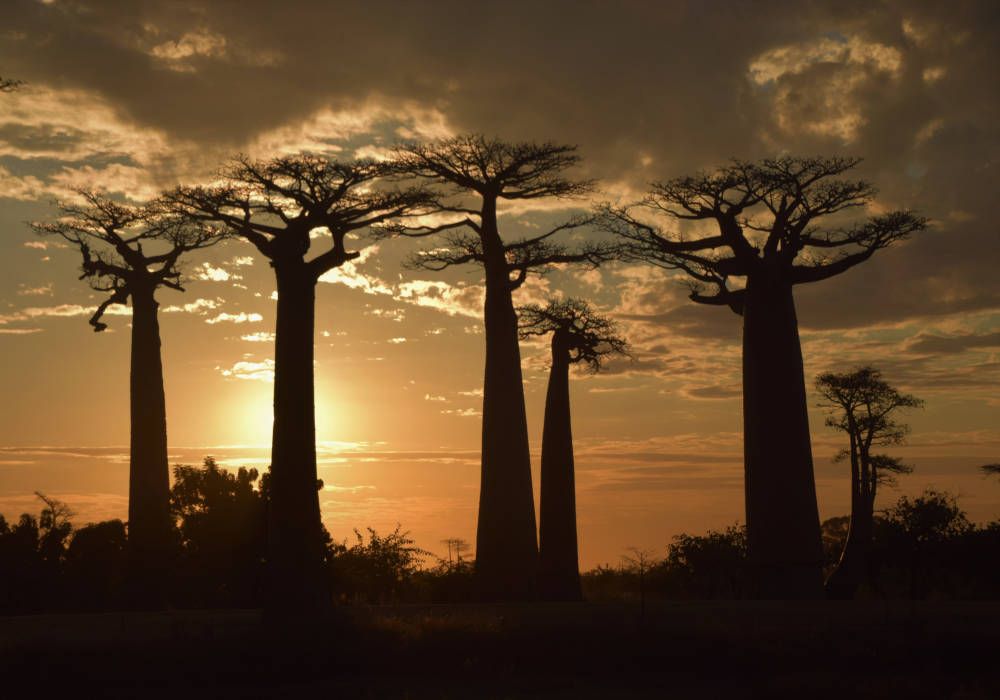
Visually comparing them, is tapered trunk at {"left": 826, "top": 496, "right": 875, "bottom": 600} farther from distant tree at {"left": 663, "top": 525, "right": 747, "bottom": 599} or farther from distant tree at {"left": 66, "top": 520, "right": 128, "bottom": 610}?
distant tree at {"left": 66, "top": 520, "right": 128, "bottom": 610}

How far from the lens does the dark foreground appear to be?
42.2ft

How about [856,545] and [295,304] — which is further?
[856,545]

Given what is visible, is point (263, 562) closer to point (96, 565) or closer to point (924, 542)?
point (96, 565)

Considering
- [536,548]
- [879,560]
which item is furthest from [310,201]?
[879,560]

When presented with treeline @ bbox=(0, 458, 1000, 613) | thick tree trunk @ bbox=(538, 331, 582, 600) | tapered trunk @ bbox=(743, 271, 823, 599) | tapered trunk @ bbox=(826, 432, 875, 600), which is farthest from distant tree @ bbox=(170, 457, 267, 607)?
tapered trunk @ bbox=(826, 432, 875, 600)

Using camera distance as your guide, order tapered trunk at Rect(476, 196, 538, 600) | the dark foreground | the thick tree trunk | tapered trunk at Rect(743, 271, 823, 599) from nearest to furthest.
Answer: the dark foreground, tapered trunk at Rect(743, 271, 823, 599), tapered trunk at Rect(476, 196, 538, 600), the thick tree trunk

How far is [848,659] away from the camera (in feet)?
46.8

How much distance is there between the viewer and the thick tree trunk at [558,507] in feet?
93.8

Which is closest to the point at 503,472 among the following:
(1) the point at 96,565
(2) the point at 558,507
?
(2) the point at 558,507

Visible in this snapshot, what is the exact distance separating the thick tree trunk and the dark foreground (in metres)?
11.4

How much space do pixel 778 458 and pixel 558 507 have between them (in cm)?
794

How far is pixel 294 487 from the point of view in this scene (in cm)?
1698

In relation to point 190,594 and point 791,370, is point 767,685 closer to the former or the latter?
point 791,370

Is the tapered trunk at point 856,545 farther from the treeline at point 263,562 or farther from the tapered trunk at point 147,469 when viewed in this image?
the tapered trunk at point 147,469
